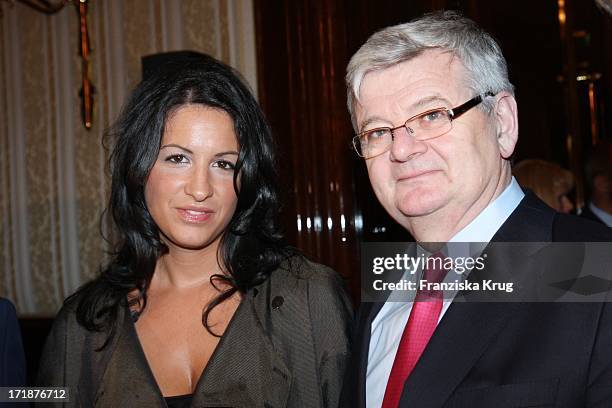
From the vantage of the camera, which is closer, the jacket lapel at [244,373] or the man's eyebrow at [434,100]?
the man's eyebrow at [434,100]

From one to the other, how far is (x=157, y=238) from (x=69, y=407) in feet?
1.93

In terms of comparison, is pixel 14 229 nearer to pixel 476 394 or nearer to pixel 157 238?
pixel 157 238

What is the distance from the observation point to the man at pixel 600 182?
3.67 meters

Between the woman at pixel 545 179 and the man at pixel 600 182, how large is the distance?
0.29 meters

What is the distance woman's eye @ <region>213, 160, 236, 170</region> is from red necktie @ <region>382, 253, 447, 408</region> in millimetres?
752

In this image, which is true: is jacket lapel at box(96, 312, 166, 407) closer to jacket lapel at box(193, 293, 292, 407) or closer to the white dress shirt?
jacket lapel at box(193, 293, 292, 407)

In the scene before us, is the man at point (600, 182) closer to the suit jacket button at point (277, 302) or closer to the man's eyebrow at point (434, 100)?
the suit jacket button at point (277, 302)

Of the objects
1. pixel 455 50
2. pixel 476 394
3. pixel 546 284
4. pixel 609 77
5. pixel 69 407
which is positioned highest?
pixel 609 77

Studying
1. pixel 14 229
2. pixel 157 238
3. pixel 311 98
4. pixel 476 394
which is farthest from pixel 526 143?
pixel 14 229

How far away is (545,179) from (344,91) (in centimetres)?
114

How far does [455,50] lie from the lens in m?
1.60

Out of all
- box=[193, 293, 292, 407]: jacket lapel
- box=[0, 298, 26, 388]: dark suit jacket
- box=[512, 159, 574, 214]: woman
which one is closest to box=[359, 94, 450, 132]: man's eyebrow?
box=[193, 293, 292, 407]: jacket lapel

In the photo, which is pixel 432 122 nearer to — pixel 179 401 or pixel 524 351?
pixel 524 351

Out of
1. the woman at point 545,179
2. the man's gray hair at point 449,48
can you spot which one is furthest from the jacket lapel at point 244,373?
the woman at point 545,179
